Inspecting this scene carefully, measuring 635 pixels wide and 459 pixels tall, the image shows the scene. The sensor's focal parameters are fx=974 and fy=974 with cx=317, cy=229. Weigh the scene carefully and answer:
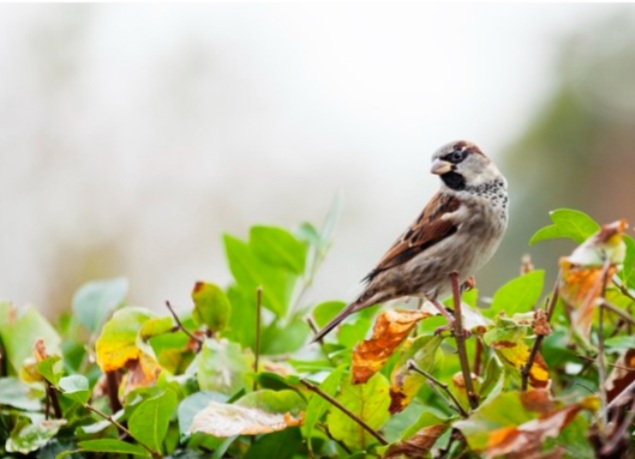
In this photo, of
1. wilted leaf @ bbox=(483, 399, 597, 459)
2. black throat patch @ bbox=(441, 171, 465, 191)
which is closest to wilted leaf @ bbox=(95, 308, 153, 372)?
wilted leaf @ bbox=(483, 399, 597, 459)

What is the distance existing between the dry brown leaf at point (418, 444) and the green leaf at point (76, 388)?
28 cm

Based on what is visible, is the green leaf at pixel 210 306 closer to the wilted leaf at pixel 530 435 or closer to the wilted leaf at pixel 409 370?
the wilted leaf at pixel 409 370

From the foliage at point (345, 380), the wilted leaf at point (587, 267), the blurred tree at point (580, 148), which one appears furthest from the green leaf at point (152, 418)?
the blurred tree at point (580, 148)

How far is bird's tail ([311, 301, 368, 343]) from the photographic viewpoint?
105 cm

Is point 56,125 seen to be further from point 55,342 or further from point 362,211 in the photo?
point 55,342

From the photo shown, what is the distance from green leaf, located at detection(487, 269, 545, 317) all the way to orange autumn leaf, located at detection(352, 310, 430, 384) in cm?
26

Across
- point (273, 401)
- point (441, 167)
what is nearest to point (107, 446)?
point (273, 401)

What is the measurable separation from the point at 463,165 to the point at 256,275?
533 millimetres

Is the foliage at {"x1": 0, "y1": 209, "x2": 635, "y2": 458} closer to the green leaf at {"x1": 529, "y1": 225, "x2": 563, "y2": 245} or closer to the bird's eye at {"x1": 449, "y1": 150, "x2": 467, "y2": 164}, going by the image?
the green leaf at {"x1": 529, "y1": 225, "x2": 563, "y2": 245}

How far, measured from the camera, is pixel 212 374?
2.97 ft

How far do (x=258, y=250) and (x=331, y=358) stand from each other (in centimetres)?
28

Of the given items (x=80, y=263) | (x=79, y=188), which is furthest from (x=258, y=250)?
(x=79, y=188)

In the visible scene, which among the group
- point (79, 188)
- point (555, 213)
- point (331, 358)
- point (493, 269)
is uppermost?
point (555, 213)

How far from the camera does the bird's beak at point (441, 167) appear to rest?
1545 millimetres
